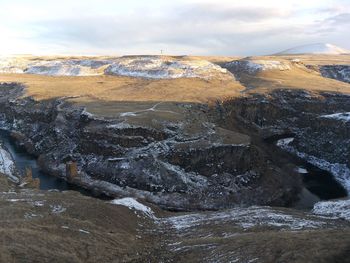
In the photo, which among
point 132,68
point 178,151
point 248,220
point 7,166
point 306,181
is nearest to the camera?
point 248,220

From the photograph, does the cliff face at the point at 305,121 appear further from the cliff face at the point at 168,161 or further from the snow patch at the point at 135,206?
the snow patch at the point at 135,206

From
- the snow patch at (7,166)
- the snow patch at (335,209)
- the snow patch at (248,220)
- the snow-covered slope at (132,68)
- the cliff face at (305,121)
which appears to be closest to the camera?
the snow patch at (248,220)

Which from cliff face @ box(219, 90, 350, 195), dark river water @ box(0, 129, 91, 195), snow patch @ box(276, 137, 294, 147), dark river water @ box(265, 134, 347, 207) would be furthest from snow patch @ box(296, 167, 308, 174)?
dark river water @ box(0, 129, 91, 195)

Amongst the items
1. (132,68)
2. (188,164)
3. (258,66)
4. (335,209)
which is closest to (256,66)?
(258,66)

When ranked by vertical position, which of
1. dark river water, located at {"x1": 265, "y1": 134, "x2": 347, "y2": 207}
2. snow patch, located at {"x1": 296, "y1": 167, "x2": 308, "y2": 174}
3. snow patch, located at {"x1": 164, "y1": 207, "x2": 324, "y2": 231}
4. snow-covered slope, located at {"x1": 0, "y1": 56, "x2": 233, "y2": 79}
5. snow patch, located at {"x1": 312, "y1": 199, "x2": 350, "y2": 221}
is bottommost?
dark river water, located at {"x1": 265, "y1": 134, "x2": 347, "y2": 207}

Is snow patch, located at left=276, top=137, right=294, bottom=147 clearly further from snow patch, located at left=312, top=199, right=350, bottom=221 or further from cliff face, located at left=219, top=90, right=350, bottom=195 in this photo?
snow patch, located at left=312, top=199, right=350, bottom=221

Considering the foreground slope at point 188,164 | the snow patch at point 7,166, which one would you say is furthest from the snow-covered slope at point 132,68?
the snow patch at point 7,166

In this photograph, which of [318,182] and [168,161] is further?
[318,182]

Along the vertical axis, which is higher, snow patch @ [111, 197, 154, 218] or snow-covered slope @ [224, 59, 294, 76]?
snow-covered slope @ [224, 59, 294, 76]

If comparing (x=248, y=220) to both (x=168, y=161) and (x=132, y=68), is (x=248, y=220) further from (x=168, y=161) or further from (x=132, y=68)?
(x=132, y=68)
